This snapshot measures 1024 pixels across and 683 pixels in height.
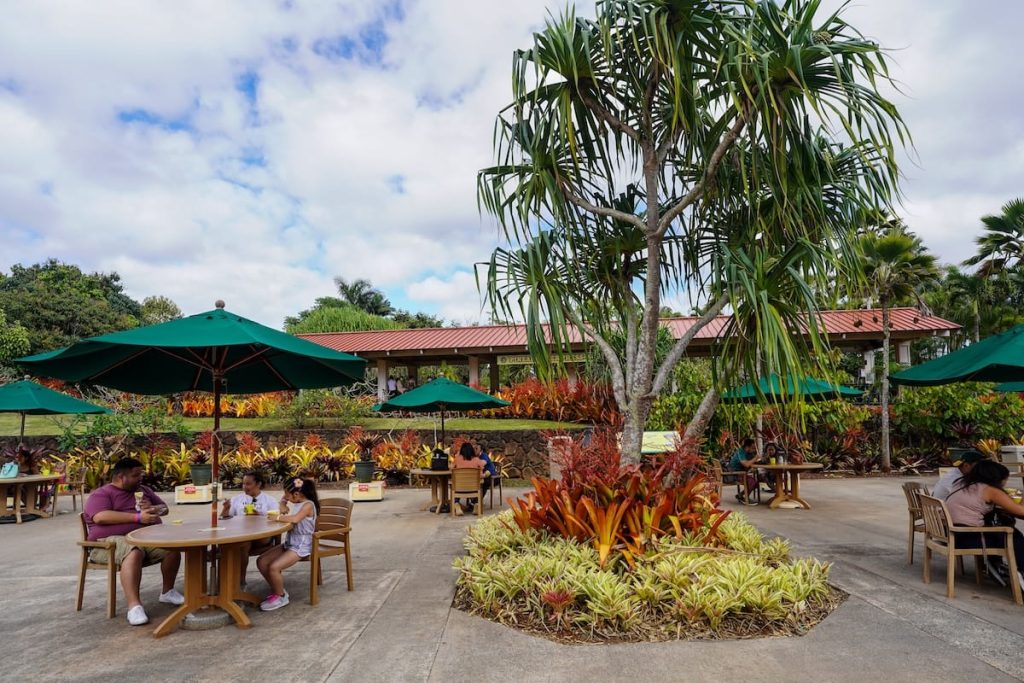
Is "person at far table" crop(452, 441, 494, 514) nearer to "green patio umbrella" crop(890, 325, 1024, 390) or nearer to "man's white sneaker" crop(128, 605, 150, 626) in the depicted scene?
"man's white sneaker" crop(128, 605, 150, 626)

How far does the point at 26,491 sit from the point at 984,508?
12.4 meters

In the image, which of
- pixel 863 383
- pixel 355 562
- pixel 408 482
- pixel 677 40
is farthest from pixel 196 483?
pixel 863 383

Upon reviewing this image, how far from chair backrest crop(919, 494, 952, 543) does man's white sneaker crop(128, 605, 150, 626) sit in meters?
6.15

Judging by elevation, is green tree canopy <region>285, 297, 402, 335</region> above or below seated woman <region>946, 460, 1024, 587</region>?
above

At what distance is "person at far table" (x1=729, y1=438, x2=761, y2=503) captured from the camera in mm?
10180

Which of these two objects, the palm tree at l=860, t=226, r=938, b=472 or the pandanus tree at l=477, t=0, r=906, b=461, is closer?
the pandanus tree at l=477, t=0, r=906, b=461

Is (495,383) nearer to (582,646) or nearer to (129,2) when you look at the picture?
(129,2)

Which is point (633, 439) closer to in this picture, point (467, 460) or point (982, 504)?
point (982, 504)

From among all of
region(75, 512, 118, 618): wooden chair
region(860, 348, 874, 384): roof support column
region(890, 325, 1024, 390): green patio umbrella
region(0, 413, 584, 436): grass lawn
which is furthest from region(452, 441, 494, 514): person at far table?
region(860, 348, 874, 384): roof support column

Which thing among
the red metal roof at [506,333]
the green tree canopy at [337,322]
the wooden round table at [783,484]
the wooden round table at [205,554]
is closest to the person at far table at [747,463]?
the wooden round table at [783,484]

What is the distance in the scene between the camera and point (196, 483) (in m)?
12.2

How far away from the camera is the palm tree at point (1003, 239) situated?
20.3 meters

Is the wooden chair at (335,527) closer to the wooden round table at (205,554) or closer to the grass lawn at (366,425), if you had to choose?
the wooden round table at (205,554)

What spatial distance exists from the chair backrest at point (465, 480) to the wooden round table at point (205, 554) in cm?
444
